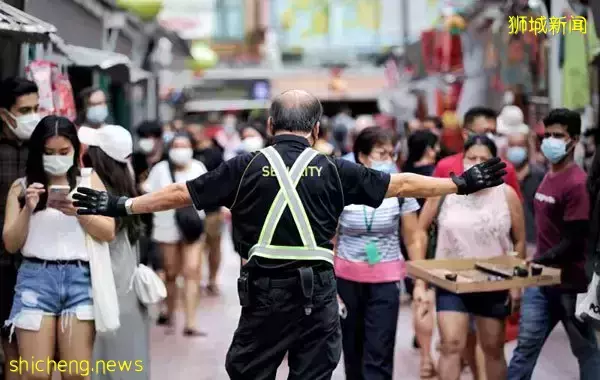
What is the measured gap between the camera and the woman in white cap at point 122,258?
5465 mm

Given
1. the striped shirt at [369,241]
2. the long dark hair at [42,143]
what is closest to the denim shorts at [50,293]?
the long dark hair at [42,143]

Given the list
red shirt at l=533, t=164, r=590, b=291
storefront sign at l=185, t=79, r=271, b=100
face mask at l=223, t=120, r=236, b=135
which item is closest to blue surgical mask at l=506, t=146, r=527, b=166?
red shirt at l=533, t=164, r=590, b=291

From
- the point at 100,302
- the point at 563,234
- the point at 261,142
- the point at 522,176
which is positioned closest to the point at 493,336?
the point at 563,234

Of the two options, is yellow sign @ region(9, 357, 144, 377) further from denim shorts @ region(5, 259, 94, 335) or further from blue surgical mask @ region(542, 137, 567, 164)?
blue surgical mask @ region(542, 137, 567, 164)

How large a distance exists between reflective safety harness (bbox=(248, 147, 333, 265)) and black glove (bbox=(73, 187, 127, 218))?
621mm

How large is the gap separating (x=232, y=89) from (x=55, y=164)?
99.7 ft

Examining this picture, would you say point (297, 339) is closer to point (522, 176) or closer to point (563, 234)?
point (563, 234)

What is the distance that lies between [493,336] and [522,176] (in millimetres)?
3948

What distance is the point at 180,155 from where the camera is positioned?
8.98m

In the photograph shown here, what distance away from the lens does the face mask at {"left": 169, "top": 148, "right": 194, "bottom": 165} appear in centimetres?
898

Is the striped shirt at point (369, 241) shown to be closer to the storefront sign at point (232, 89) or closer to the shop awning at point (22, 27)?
the shop awning at point (22, 27)

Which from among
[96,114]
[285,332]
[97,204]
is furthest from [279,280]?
[96,114]

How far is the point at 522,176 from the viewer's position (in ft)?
31.4

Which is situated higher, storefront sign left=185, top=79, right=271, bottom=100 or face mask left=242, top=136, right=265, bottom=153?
storefront sign left=185, top=79, right=271, bottom=100
